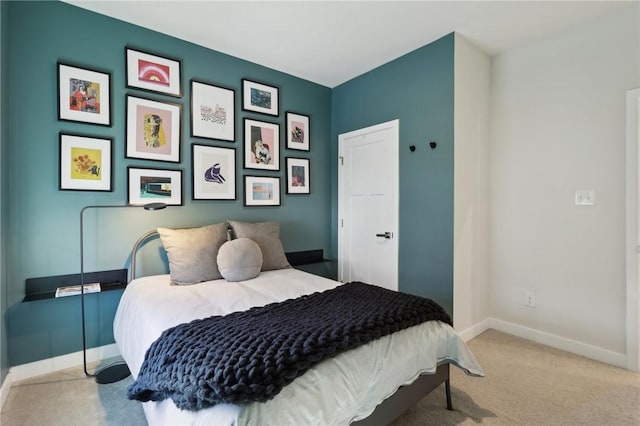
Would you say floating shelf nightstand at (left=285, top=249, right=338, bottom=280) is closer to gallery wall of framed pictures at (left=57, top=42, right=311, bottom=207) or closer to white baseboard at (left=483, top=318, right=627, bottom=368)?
gallery wall of framed pictures at (left=57, top=42, right=311, bottom=207)

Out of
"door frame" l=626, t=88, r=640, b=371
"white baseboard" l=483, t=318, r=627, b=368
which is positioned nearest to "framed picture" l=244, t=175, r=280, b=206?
"white baseboard" l=483, t=318, r=627, b=368

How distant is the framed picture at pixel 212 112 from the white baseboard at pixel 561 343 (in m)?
3.37

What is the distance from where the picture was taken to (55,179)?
90.4 inches

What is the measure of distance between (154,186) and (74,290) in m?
1.00

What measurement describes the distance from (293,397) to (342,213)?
2.85 metres

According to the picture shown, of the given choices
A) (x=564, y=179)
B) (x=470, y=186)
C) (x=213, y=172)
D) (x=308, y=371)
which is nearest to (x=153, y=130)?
(x=213, y=172)

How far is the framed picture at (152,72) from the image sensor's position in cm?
259

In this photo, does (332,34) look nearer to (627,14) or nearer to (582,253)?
(627,14)

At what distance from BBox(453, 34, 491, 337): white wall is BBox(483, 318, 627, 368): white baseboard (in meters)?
0.20

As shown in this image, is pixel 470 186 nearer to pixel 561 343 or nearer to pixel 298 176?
pixel 561 343

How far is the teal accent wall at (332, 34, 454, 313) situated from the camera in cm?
278

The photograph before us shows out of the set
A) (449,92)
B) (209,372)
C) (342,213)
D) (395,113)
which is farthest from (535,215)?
(209,372)

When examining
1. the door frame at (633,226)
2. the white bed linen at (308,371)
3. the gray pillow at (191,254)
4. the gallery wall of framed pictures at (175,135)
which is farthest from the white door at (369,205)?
the door frame at (633,226)

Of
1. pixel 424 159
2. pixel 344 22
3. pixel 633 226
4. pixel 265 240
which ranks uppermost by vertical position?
pixel 344 22
